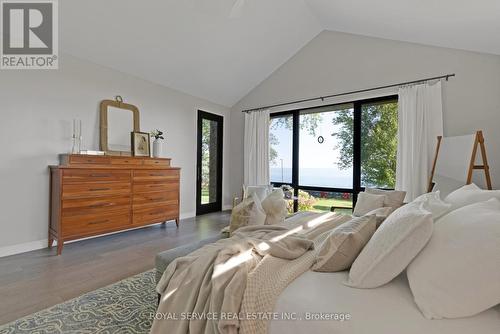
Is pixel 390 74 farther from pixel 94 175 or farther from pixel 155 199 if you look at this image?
pixel 94 175

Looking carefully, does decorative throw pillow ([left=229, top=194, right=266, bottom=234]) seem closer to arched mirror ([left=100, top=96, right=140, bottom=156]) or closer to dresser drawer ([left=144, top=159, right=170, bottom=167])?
dresser drawer ([left=144, top=159, right=170, bottom=167])

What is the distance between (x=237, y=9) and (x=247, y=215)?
2.90 metres

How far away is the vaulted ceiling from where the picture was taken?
2.77 meters

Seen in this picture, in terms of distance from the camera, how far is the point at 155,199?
3941 millimetres

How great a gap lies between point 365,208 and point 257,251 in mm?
2032

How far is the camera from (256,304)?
3.37ft

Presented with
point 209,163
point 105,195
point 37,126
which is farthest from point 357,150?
point 37,126

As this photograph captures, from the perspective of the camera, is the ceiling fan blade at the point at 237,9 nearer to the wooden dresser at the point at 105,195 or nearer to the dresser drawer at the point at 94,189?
the wooden dresser at the point at 105,195

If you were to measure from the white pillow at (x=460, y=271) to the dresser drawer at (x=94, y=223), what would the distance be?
3435 mm

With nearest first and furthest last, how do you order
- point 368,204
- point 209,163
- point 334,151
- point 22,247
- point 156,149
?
point 368,204 < point 22,247 < point 156,149 < point 334,151 < point 209,163

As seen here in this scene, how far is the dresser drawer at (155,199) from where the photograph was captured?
12.1 feet

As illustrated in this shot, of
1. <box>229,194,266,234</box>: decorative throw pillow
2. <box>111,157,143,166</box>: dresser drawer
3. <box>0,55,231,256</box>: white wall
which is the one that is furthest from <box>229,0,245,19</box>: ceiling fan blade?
<box>229,194,266,234</box>: decorative throw pillow

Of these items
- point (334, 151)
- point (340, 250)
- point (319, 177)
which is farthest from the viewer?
point (319, 177)

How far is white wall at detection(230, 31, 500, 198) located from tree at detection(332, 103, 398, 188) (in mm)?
378
